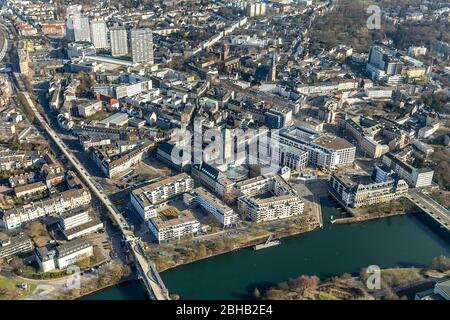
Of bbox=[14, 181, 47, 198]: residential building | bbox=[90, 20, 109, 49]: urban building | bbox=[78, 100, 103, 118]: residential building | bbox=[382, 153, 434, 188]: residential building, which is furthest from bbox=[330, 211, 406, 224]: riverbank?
bbox=[90, 20, 109, 49]: urban building

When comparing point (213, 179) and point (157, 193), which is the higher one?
point (213, 179)

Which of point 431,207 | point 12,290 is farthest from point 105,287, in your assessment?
point 431,207

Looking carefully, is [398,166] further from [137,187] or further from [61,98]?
[61,98]

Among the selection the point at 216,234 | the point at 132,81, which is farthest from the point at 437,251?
the point at 132,81

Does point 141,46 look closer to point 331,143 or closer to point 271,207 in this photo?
point 331,143

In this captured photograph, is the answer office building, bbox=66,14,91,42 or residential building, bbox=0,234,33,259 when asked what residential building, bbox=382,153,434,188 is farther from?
office building, bbox=66,14,91,42

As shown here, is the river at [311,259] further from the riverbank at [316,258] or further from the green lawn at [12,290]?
the green lawn at [12,290]

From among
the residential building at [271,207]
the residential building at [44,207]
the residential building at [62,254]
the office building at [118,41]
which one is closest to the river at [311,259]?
the residential building at [271,207]

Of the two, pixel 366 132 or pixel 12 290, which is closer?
pixel 12 290
